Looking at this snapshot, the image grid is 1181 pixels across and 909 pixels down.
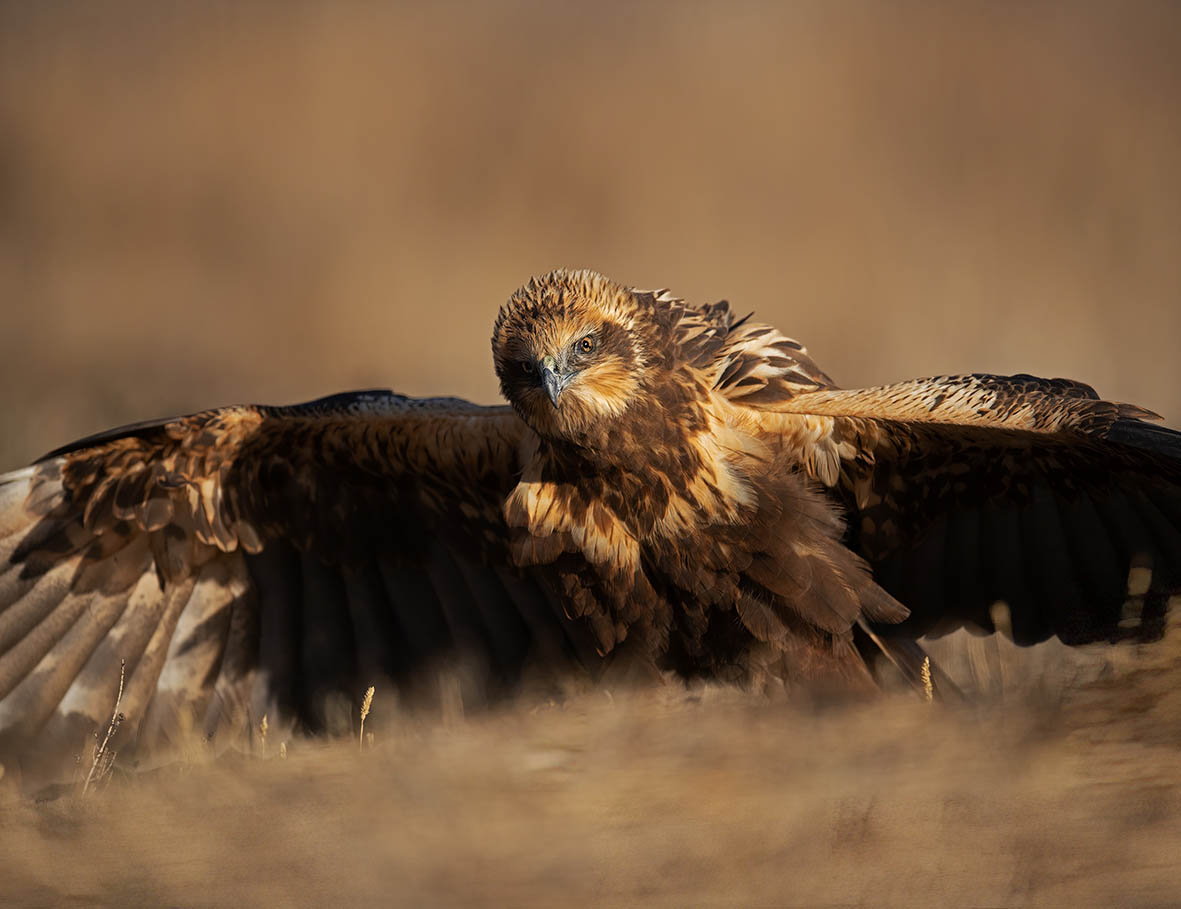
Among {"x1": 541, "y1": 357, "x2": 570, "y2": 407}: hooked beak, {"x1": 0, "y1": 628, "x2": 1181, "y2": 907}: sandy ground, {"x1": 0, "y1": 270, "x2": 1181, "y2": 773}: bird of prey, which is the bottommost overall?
{"x1": 0, "y1": 628, "x2": 1181, "y2": 907}: sandy ground

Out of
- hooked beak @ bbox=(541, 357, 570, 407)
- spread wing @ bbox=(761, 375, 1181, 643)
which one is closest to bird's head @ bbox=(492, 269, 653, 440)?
hooked beak @ bbox=(541, 357, 570, 407)

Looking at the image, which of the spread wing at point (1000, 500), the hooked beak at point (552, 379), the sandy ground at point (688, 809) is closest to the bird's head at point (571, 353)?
the hooked beak at point (552, 379)

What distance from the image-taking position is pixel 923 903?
312 centimetres

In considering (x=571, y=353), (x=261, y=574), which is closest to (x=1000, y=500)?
(x=571, y=353)

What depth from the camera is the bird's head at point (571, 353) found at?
13.3 feet

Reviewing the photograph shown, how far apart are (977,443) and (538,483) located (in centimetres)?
153

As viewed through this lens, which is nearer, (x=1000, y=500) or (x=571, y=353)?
(x=571, y=353)

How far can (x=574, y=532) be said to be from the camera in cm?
442

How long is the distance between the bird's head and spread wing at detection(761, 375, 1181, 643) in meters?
0.63

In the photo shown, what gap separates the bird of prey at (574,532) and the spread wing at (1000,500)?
1 centimetres

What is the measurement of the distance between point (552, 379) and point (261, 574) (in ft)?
6.17

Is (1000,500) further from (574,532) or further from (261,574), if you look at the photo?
(261,574)

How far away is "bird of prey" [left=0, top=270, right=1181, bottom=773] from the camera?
4.21 meters

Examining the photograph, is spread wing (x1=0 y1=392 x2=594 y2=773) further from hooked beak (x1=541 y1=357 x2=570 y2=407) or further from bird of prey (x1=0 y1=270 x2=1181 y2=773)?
hooked beak (x1=541 y1=357 x2=570 y2=407)
